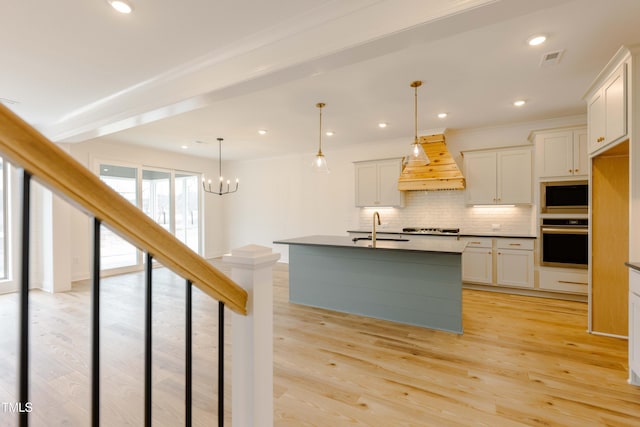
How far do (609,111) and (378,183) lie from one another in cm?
353

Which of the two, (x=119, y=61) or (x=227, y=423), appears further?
(x=119, y=61)

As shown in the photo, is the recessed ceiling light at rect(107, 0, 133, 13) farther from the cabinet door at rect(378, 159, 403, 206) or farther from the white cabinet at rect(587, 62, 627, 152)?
the cabinet door at rect(378, 159, 403, 206)

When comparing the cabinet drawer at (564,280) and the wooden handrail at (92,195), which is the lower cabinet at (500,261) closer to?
the cabinet drawer at (564,280)

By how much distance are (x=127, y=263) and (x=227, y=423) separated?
18.6 feet

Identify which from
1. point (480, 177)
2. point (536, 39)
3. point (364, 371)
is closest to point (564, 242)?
point (480, 177)

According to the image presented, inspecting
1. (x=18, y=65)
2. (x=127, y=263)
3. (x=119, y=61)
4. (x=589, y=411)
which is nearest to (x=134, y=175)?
(x=127, y=263)

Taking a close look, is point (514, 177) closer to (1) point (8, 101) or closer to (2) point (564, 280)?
(2) point (564, 280)

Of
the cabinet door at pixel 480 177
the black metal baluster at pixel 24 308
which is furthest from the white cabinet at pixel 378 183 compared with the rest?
the black metal baluster at pixel 24 308

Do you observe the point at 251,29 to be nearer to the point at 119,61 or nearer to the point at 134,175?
the point at 119,61

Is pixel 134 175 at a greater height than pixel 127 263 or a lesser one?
greater

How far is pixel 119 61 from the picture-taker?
289 centimetres

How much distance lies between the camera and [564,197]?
14.1 feet

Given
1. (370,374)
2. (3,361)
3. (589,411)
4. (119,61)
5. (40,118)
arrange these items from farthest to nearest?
(40,118), (119,61), (3,361), (370,374), (589,411)

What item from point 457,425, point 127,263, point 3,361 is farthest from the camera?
point 127,263
